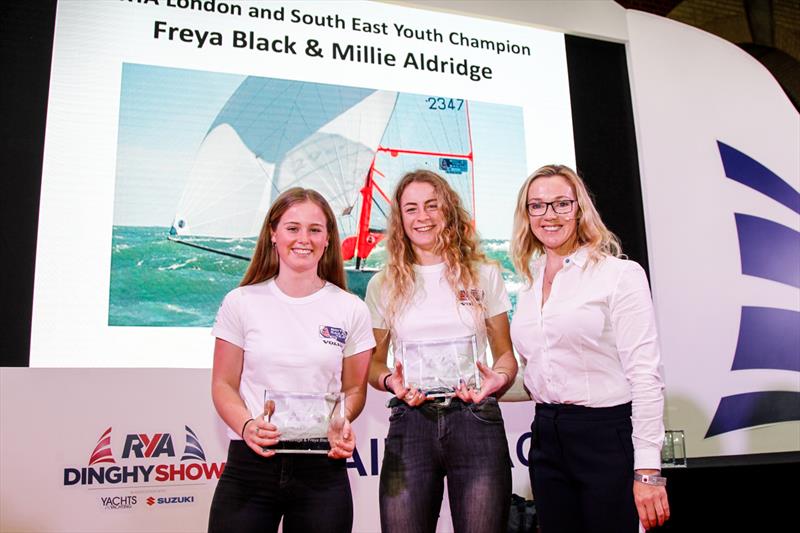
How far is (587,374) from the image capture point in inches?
75.4

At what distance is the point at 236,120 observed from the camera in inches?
134

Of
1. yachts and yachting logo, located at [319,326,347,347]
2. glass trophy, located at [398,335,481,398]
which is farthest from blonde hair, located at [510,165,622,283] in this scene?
yachts and yachting logo, located at [319,326,347,347]

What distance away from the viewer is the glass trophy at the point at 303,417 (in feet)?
5.47

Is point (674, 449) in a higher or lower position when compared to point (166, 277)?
lower

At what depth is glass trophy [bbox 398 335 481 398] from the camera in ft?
6.32

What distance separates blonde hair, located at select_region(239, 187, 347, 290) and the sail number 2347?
6.26ft

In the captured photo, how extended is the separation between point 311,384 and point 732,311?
3.30m

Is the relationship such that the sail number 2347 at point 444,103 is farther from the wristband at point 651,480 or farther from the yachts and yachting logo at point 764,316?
the wristband at point 651,480

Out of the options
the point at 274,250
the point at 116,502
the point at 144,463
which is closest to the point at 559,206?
the point at 274,250

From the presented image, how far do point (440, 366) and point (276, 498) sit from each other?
0.61 m

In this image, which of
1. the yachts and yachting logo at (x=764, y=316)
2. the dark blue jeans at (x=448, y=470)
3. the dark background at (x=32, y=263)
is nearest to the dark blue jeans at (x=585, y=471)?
the dark blue jeans at (x=448, y=470)

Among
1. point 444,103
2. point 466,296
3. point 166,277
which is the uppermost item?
point 444,103

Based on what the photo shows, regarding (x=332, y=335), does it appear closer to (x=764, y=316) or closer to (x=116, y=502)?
(x=116, y=502)

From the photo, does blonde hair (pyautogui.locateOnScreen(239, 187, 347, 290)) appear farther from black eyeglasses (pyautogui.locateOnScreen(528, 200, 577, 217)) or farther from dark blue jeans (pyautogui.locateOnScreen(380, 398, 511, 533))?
black eyeglasses (pyautogui.locateOnScreen(528, 200, 577, 217))
